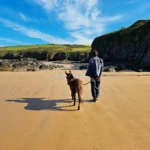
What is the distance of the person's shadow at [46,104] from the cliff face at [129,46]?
79.8 feet

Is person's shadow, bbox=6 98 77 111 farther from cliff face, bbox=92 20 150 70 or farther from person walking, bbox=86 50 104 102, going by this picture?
cliff face, bbox=92 20 150 70

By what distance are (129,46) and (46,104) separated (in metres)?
38.9

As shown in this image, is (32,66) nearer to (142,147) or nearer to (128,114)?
(128,114)

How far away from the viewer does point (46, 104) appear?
7570mm

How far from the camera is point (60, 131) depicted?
4.92 m

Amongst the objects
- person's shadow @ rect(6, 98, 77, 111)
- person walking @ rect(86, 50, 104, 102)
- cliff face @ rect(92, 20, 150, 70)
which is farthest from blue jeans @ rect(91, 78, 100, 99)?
cliff face @ rect(92, 20, 150, 70)

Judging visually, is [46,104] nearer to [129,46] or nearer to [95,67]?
[95,67]

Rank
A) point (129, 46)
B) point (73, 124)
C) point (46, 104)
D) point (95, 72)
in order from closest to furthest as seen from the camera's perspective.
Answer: point (73, 124), point (46, 104), point (95, 72), point (129, 46)

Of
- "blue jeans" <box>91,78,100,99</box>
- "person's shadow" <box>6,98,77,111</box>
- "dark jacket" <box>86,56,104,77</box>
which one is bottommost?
"person's shadow" <box>6,98,77,111</box>

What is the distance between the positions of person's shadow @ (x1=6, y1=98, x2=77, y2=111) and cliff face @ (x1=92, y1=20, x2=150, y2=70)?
79.8ft

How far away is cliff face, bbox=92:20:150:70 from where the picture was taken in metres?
37.6

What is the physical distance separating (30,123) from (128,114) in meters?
2.60

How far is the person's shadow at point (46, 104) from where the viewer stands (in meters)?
7.03

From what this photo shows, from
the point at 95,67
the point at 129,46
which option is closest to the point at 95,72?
the point at 95,67
